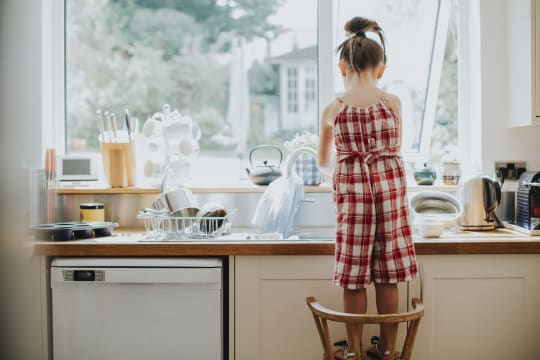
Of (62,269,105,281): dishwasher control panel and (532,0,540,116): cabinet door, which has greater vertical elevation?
(532,0,540,116): cabinet door

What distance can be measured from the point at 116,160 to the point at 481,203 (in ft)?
5.29

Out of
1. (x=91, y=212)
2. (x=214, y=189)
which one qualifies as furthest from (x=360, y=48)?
(x=91, y=212)

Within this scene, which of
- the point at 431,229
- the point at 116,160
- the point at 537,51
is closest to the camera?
the point at 431,229

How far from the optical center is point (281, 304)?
6.26 ft

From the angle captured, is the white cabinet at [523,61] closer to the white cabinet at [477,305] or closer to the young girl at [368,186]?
the white cabinet at [477,305]

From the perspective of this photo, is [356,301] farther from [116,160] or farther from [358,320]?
[116,160]

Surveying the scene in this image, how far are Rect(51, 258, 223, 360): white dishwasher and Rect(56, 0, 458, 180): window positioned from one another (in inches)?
39.9

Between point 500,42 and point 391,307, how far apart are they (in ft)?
4.55

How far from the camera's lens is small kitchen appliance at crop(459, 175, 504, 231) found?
222 centimetres

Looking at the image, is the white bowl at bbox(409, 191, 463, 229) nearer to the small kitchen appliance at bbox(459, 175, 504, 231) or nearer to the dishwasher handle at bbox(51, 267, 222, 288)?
the small kitchen appliance at bbox(459, 175, 504, 231)

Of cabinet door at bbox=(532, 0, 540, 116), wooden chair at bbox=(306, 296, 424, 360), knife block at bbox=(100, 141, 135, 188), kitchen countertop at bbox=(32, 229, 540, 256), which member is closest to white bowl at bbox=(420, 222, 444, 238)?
kitchen countertop at bbox=(32, 229, 540, 256)

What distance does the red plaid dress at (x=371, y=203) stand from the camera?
1661 mm

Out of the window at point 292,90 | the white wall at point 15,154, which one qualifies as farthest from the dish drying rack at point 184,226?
the white wall at point 15,154

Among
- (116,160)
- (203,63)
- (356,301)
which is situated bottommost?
(356,301)
